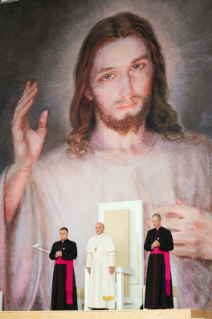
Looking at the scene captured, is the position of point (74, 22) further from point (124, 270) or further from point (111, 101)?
point (124, 270)

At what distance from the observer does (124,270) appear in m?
8.07

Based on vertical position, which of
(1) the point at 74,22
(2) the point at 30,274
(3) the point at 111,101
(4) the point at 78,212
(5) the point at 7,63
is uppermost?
(1) the point at 74,22

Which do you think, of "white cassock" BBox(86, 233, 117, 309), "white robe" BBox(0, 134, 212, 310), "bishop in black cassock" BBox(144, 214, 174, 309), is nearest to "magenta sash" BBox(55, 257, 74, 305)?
"white cassock" BBox(86, 233, 117, 309)

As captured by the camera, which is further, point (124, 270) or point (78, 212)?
point (78, 212)

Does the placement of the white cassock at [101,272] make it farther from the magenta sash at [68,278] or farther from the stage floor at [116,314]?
the stage floor at [116,314]

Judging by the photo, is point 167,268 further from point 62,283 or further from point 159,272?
point 62,283

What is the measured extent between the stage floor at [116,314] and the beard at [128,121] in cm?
440

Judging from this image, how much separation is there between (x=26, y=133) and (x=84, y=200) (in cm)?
227

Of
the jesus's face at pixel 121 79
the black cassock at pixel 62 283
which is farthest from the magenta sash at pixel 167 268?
the jesus's face at pixel 121 79

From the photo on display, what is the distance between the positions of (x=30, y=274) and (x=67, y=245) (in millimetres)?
2427

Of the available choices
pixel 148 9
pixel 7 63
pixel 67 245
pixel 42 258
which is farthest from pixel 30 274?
pixel 148 9

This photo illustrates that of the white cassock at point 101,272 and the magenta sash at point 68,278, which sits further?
the magenta sash at point 68,278

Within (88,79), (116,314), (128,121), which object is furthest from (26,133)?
(116,314)

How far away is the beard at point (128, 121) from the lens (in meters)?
10.1
